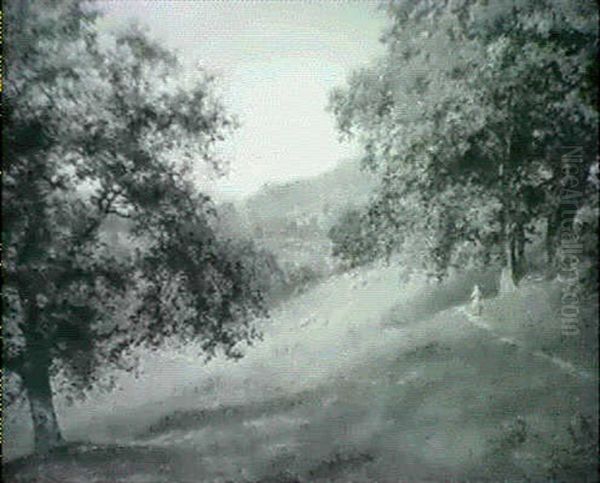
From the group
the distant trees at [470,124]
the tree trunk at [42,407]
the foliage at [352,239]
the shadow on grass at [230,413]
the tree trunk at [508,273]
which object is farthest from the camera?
the foliage at [352,239]

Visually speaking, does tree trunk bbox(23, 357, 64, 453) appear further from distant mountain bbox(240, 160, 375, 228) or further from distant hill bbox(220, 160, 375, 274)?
distant mountain bbox(240, 160, 375, 228)

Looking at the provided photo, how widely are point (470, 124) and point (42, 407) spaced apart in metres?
16.4

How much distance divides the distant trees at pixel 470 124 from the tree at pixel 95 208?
7.89 metres

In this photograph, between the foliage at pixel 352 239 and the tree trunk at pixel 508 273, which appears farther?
the foliage at pixel 352 239

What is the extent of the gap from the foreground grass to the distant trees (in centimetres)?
392

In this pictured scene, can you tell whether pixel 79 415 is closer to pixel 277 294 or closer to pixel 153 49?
pixel 277 294

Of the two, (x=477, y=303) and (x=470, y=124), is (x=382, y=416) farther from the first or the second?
(x=470, y=124)

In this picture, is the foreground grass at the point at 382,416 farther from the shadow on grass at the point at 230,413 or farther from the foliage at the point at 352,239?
the foliage at the point at 352,239

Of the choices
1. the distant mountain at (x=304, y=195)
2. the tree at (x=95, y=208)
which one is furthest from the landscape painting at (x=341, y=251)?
the distant mountain at (x=304, y=195)

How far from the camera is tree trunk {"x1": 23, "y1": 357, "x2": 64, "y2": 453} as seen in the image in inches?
759

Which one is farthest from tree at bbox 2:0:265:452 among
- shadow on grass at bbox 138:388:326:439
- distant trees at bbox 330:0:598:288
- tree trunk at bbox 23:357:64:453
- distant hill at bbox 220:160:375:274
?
distant hill at bbox 220:160:375:274

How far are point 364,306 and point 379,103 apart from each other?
1309 cm

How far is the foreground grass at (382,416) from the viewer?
17.2 meters

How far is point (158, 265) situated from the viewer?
19516mm
